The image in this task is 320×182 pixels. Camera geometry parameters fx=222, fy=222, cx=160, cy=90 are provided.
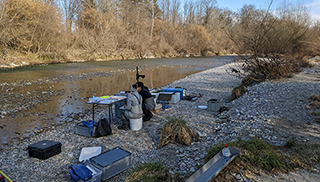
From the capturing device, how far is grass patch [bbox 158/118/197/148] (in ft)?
18.6

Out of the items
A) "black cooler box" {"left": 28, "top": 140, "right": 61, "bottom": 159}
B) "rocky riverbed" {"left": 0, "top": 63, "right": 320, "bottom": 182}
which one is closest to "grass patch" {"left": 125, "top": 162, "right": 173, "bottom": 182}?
"rocky riverbed" {"left": 0, "top": 63, "right": 320, "bottom": 182}

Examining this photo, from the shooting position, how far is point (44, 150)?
488cm

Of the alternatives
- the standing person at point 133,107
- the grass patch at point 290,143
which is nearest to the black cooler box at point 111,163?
the standing person at point 133,107

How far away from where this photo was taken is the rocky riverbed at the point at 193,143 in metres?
4.59

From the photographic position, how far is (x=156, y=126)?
7047mm

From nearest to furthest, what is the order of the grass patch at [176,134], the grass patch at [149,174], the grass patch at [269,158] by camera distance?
the grass patch at [149,174] < the grass patch at [269,158] < the grass patch at [176,134]

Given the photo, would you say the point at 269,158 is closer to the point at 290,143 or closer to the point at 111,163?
the point at 290,143

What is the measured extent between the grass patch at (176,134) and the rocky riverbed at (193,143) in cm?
19

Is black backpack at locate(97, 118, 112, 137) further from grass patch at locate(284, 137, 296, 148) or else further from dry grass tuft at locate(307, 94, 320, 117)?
dry grass tuft at locate(307, 94, 320, 117)

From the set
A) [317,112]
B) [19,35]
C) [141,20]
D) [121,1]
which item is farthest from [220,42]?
→ [317,112]

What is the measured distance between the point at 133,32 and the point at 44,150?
47.6 metres

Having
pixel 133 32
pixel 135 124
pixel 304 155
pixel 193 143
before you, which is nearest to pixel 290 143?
pixel 304 155

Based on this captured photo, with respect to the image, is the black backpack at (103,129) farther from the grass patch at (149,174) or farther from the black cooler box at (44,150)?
the grass patch at (149,174)

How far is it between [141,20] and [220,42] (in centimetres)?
2204
